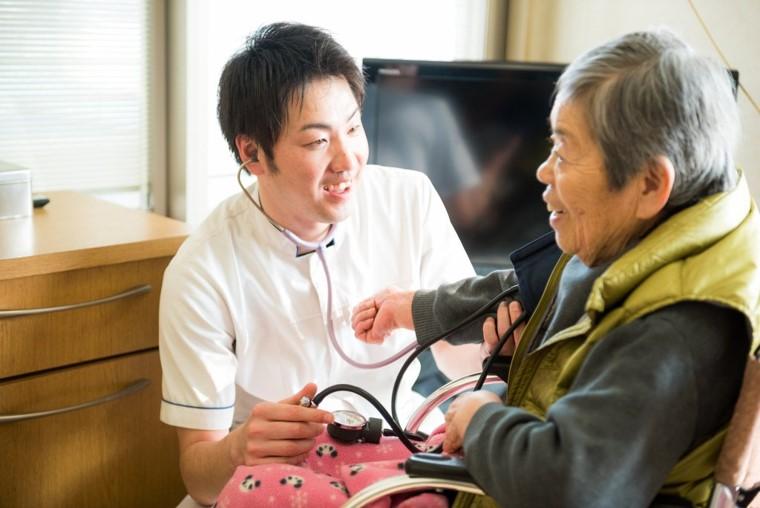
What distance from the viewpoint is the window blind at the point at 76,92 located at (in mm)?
2102

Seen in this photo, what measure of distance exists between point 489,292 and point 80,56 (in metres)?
1.32

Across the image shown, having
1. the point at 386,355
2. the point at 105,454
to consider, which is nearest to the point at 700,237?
the point at 386,355

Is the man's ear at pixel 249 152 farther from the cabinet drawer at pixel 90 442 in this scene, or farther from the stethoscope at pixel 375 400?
the cabinet drawer at pixel 90 442

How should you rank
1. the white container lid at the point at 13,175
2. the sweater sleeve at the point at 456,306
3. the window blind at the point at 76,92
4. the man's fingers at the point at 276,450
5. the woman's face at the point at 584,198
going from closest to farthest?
the woman's face at the point at 584,198 < the man's fingers at the point at 276,450 < the sweater sleeve at the point at 456,306 < the white container lid at the point at 13,175 < the window blind at the point at 76,92

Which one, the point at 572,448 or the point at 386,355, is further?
the point at 386,355

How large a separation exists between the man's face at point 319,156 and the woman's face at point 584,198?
0.51 m

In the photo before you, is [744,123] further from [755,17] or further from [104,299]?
[104,299]

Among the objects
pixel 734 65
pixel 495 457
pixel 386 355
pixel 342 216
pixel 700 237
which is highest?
pixel 734 65

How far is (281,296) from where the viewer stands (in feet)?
5.28

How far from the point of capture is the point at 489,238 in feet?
7.92

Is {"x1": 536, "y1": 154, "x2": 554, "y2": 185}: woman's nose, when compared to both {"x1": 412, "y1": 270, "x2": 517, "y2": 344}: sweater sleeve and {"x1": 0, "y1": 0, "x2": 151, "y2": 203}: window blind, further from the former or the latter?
{"x1": 0, "y1": 0, "x2": 151, "y2": 203}: window blind

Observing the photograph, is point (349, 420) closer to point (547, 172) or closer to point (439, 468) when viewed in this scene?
point (439, 468)

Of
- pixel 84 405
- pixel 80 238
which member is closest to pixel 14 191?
pixel 80 238

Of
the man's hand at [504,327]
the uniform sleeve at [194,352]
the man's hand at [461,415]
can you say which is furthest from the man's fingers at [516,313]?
the uniform sleeve at [194,352]
